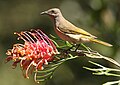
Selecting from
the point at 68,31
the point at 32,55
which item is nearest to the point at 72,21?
the point at 68,31

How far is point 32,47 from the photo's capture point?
68.9 inches

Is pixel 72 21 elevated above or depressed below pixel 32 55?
below

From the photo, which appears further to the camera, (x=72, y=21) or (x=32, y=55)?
(x=72, y=21)

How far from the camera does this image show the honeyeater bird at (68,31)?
210 cm

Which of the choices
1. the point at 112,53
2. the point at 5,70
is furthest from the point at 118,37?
the point at 5,70

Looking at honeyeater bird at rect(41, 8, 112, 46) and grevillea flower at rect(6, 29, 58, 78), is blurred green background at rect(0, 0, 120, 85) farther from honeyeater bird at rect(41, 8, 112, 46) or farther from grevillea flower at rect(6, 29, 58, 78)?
grevillea flower at rect(6, 29, 58, 78)

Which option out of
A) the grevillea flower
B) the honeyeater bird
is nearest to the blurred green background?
the honeyeater bird

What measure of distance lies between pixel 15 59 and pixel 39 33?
0.21 meters

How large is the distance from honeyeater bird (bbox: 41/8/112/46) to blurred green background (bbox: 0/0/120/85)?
137 cm

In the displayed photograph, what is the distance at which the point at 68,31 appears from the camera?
89.0 inches

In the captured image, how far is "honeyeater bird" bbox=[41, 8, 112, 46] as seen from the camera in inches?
82.6

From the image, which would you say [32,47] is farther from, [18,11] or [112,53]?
[18,11]

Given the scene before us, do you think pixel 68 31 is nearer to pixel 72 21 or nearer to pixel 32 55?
pixel 32 55

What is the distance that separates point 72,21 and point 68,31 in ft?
7.84
